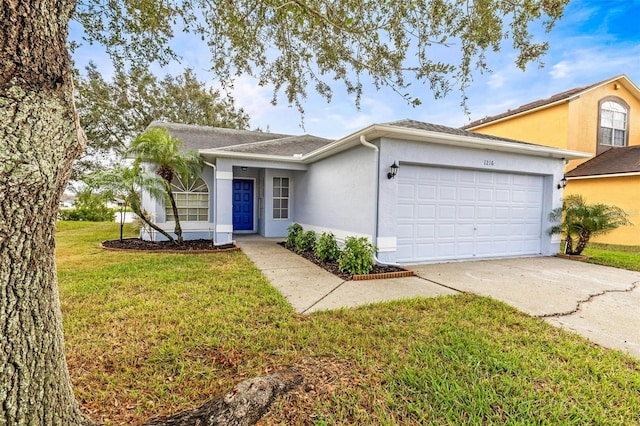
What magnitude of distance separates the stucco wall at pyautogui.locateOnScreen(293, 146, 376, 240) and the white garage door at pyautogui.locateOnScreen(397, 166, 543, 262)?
0.78 metres

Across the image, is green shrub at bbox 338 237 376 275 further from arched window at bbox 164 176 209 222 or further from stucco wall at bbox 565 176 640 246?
stucco wall at bbox 565 176 640 246

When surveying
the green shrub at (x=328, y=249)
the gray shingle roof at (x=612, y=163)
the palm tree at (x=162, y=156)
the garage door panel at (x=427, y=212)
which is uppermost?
the gray shingle roof at (x=612, y=163)

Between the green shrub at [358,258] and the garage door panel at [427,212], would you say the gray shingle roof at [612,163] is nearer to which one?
the garage door panel at [427,212]

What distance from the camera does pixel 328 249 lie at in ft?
24.0

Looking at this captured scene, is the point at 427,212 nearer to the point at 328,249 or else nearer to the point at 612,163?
the point at 328,249

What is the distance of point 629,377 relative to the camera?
2602 millimetres

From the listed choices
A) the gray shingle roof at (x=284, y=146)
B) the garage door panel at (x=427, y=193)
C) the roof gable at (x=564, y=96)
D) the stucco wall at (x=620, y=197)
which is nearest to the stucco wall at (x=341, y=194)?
the gray shingle roof at (x=284, y=146)

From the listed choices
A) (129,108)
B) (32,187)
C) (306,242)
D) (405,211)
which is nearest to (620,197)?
(405,211)

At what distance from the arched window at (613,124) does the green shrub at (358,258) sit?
15.0m

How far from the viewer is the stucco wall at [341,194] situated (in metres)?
6.86

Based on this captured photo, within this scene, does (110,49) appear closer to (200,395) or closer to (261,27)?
(261,27)

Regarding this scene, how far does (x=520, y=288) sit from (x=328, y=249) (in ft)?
12.9

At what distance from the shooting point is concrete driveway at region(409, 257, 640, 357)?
3689 millimetres

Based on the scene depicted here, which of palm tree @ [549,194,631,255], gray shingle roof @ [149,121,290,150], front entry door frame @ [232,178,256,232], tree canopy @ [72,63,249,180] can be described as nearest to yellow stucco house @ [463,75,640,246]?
palm tree @ [549,194,631,255]
